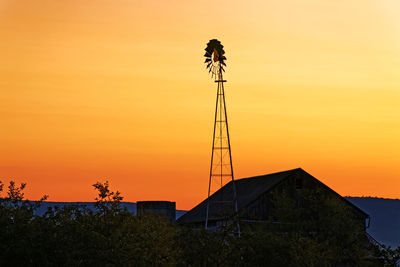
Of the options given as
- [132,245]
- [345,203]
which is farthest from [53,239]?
[345,203]

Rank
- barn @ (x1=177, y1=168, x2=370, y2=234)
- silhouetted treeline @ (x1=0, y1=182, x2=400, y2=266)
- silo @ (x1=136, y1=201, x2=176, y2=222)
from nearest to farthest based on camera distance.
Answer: silhouetted treeline @ (x1=0, y1=182, x2=400, y2=266), barn @ (x1=177, y1=168, x2=370, y2=234), silo @ (x1=136, y1=201, x2=176, y2=222)

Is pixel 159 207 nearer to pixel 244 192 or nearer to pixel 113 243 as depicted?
pixel 244 192

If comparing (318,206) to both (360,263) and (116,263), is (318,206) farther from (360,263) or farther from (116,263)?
(116,263)

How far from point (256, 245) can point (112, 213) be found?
38.4 ft

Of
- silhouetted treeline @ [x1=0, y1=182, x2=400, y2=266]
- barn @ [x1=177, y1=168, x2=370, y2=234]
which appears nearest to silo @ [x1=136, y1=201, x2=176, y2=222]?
barn @ [x1=177, y1=168, x2=370, y2=234]

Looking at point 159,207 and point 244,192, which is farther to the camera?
point 244,192

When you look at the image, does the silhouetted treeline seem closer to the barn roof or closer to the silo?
the barn roof

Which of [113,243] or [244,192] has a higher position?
[244,192]

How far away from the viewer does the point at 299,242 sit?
50.0m

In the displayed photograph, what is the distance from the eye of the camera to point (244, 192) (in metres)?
76.9

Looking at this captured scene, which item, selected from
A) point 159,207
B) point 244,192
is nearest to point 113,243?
point 159,207

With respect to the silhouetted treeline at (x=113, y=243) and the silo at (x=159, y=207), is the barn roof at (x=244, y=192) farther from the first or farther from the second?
the silhouetted treeline at (x=113, y=243)

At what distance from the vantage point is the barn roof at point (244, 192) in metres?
71.9

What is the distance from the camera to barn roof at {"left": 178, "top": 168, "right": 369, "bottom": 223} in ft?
236
